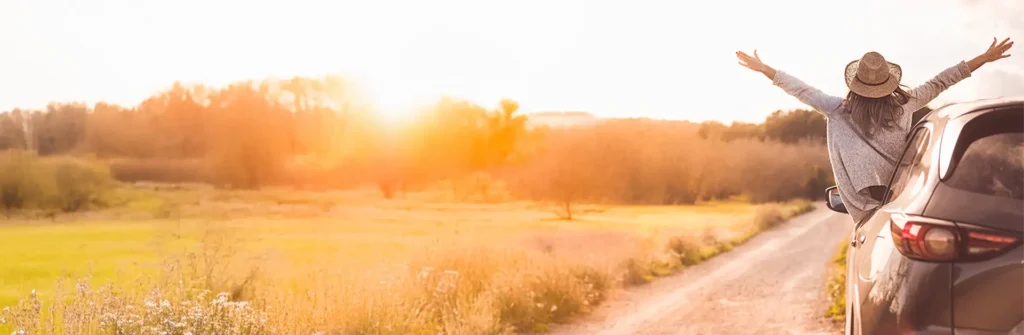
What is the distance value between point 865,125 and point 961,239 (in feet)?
7.24

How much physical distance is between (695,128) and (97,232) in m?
53.8

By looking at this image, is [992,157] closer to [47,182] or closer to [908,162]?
[908,162]

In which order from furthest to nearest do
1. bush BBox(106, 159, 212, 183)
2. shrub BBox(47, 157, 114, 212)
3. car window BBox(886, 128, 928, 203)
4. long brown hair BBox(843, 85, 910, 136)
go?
bush BBox(106, 159, 212, 183), shrub BBox(47, 157, 114, 212), long brown hair BBox(843, 85, 910, 136), car window BBox(886, 128, 928, 203)

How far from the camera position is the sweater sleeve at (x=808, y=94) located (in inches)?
206

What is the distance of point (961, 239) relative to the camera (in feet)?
10.0

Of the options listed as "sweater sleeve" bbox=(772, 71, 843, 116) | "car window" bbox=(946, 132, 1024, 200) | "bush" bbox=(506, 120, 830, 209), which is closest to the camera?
"car window" bbox=(946, 132, 1024, 200)

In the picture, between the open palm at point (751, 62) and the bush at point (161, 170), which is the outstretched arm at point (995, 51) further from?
the bush at point (161, 170)

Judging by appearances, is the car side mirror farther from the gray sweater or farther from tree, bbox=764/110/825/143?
tree, bbox=764/110/825/143

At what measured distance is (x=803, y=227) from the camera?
33.2 metres

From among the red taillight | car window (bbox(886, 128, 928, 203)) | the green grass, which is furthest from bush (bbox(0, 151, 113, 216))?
the red taillight

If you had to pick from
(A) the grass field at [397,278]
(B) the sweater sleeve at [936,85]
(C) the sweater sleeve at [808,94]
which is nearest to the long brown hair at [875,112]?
(C) the sweater sleeve at [808,94]

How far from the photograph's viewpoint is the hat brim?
16.6 feet

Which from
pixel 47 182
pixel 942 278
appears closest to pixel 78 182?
pixel 47 182

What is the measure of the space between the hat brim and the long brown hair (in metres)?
0.08
